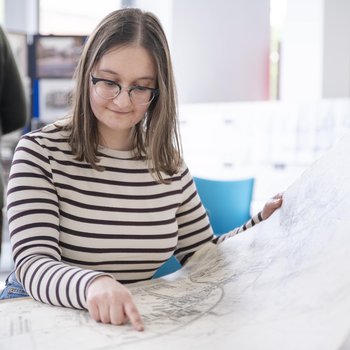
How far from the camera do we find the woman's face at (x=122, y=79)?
93 centimetres

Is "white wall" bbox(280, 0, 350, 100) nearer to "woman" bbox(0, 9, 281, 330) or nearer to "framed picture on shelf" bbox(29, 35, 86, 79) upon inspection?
"framed picture on shelf" bbox(29, 35, 86, 79)

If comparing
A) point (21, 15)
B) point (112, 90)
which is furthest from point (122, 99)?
point (21, 15)

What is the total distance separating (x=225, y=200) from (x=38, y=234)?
1.12 m

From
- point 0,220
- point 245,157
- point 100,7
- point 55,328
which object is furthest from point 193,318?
point 100,7

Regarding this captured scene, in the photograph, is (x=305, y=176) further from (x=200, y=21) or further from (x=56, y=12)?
(x=56, y=12)

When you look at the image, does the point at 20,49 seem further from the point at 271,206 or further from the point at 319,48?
the point at 271,206

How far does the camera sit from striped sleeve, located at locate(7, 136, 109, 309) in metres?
0.73

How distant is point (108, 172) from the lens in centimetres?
102

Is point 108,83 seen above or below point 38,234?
above

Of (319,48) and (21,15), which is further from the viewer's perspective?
(21,15)

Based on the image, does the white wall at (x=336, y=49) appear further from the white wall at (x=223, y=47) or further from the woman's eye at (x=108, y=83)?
the woman's eye at (x=108, y=83)

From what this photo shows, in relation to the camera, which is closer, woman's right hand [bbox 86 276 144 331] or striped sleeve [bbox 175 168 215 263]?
woman's right hand [bbox 86 276 144 331]

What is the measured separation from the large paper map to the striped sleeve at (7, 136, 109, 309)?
0.03 m

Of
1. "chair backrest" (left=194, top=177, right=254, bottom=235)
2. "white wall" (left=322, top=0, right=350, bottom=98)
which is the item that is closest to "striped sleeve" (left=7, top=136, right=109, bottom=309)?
"chair backrest" (left=194, top=177, right=254, bottom=235)
